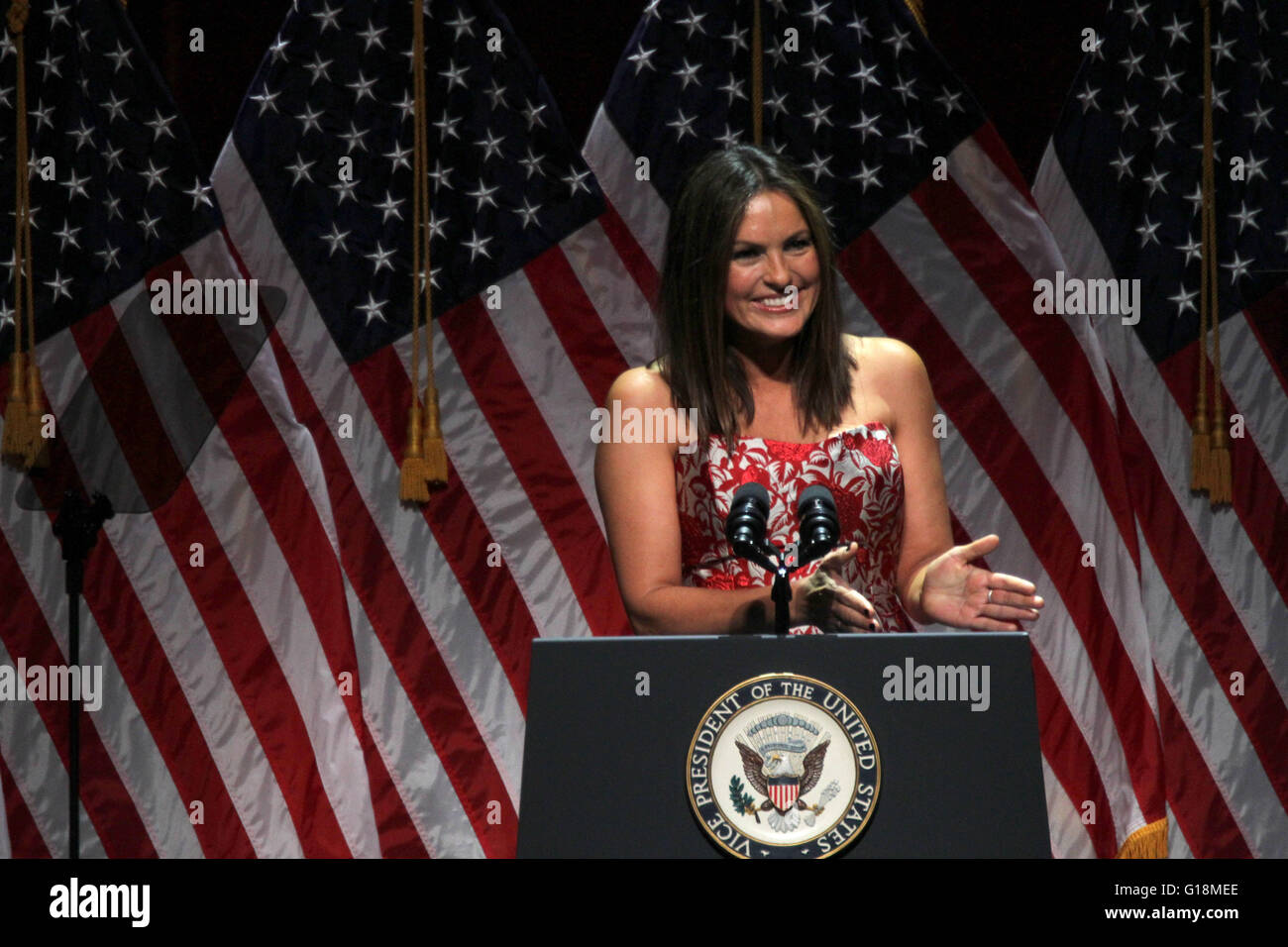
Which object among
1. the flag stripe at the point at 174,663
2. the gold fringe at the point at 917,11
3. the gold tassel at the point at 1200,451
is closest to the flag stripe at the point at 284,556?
the flag stripe at the point at 174,663

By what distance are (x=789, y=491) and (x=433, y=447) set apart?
1463mm

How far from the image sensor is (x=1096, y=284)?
12.4 ft

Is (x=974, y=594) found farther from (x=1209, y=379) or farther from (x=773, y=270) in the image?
(x=1209, y=379)

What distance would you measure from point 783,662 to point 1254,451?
245 centimetres

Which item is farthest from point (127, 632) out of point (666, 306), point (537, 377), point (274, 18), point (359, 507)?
point (666, 306)

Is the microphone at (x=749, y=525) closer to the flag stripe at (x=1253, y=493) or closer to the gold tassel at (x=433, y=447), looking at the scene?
the gold tassel at (x=433, y=447)

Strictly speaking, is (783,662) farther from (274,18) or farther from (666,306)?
(274,18)

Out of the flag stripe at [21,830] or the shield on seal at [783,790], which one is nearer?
Answer: the shield on seal at [783,790]

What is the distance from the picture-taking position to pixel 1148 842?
3609mm

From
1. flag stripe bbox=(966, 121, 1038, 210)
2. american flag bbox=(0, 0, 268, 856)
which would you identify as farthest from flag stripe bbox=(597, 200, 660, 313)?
american flag bbox=(0, 0, 268, 856)

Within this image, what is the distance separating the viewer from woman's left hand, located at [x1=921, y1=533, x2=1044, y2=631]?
6.41ft

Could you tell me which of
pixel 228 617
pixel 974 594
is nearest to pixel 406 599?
pixel 228 617

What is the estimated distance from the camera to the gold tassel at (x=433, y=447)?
12.2 feet

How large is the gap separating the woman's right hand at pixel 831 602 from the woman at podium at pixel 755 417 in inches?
18.1
